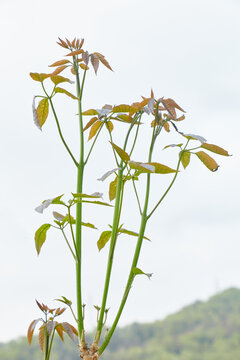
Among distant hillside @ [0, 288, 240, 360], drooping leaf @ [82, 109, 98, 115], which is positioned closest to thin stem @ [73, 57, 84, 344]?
drooping leaf @ [82, 109, 98, 115]

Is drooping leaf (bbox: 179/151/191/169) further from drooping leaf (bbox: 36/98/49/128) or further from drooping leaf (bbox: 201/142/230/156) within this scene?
drooping leaf (bbox: 36/98/49/128)

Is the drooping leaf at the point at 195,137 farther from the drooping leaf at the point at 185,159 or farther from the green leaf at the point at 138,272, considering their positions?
the green leaf at the point at 138,272

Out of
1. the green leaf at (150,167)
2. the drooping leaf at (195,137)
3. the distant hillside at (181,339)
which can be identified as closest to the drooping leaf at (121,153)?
the green leaf at (150,167)

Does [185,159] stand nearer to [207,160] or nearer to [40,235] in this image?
[207,160]

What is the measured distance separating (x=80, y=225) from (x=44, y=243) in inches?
3.8

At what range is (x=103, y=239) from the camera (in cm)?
112

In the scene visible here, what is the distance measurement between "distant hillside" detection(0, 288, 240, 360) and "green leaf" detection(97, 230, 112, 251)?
36865 mm

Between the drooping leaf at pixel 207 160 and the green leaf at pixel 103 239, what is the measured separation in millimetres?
243

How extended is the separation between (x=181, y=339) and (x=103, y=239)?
41.2 metres

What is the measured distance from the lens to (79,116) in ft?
3.48

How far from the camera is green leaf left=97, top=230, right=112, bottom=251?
1.12 metres

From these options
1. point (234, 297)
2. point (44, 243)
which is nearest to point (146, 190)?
point (44, 243)

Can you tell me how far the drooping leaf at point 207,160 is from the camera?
1051mm

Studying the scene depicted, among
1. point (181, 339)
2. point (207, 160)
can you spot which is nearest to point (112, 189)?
point (207, 160)
